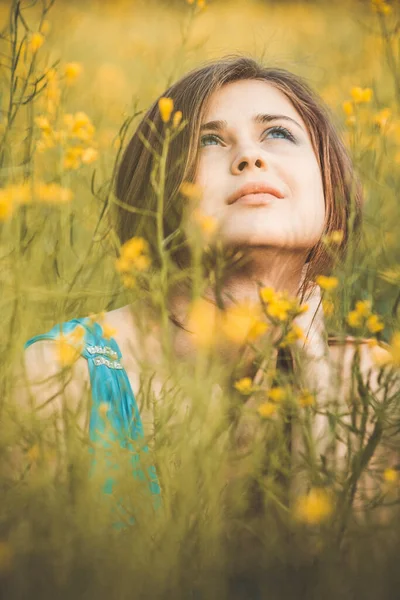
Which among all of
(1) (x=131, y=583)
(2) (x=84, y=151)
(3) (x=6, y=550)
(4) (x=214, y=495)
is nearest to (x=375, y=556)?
(4) (x=214, y=495)

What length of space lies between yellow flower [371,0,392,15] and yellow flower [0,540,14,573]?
1249 millimetres

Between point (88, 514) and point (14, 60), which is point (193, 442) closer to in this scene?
point (88, 514)

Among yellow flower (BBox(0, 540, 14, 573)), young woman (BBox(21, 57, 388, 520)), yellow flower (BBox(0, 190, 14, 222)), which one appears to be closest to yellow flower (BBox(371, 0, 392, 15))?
young woman (BBox(21, 57, 388, 520))

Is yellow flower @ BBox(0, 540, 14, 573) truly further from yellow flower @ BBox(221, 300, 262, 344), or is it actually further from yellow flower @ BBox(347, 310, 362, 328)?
yellow flower @ BBox(347, 310, 362, 328)

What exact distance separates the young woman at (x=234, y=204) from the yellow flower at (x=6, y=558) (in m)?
0.39

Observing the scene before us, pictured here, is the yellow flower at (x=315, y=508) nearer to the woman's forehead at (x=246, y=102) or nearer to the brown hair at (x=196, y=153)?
the brown hair at (x=196, y=153)

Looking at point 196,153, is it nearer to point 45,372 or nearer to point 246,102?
point 246,102

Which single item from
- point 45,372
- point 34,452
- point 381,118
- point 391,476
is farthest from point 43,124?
point 391,476

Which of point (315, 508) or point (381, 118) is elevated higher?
point (381, 118)

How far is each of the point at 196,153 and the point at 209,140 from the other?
6 centimetres

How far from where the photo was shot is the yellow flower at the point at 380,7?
60.7 inches

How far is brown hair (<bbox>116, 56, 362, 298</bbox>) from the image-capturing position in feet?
5.44

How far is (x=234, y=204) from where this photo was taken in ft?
4.83

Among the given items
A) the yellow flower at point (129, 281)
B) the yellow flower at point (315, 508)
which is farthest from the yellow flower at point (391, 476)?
the yellow flower at point (129, 281)
